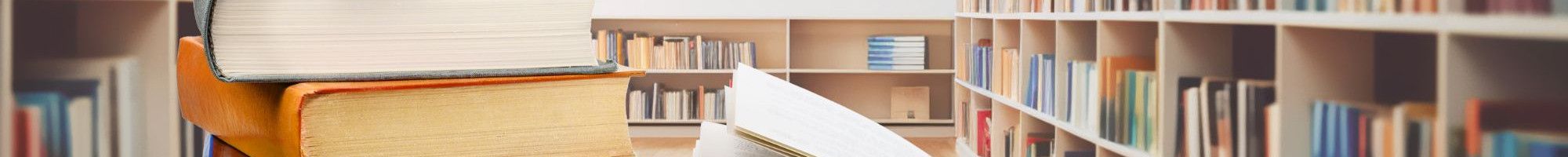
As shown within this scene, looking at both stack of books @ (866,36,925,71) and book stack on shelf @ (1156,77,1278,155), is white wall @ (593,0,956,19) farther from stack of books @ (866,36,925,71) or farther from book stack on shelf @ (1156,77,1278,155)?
book stack on shelf @ (1156,77,1278,155)

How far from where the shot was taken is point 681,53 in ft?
19.9

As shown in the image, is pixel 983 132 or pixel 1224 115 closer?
pixel 1224 115

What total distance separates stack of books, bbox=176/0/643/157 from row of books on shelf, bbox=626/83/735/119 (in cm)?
528

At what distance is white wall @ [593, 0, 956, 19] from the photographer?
6.43 m

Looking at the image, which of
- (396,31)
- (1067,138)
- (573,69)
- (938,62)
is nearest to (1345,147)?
(573,69)

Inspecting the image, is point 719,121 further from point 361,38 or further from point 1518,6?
point 1518,6

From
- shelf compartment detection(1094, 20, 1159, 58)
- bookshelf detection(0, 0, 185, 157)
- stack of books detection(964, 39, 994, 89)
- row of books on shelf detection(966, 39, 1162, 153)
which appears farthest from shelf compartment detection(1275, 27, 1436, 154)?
stack of books detection(964, 39, 994, 89)

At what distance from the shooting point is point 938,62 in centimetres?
641

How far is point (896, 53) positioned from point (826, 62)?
1.53 ft

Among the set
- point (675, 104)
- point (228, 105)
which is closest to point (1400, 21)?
point (228, 105)

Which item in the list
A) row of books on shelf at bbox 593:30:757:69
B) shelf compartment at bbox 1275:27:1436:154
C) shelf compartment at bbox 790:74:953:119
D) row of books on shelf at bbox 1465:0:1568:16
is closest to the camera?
row of books on shelf at bbox 1465:0:1568:16

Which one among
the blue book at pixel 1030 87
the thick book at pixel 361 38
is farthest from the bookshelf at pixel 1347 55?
the blue book at pixel 1030 87

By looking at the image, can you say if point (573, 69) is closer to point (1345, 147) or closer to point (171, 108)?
point (171, 108)

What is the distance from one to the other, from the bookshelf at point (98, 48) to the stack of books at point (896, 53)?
18.0 ft
